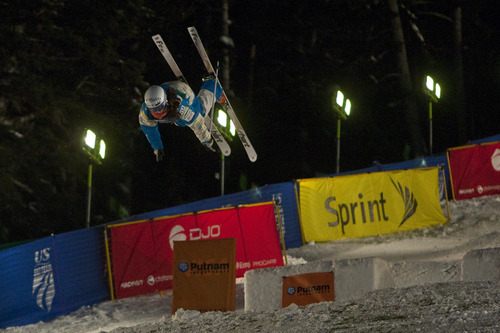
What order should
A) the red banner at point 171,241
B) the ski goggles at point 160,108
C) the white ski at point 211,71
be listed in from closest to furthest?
the ski goggles at point 160,108
the white ski at point 211,71
the red banner at point 171,241

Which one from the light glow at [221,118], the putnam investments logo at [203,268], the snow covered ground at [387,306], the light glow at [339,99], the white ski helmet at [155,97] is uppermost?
the light glow at [339,99]

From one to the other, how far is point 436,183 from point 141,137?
13.0 meters

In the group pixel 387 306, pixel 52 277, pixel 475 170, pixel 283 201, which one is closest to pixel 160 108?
pixel 387 306

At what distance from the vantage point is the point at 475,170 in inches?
685

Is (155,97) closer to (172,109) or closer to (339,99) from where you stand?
(172,109)

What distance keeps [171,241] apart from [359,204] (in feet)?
14.8

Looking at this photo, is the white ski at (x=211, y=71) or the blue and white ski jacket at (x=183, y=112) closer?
the blue and white ski jacket at (x=183, y=112)

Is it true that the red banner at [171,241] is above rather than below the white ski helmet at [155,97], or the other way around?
below

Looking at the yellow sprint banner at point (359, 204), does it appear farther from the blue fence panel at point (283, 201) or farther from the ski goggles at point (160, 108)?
the ski goggles at point (160, 108)

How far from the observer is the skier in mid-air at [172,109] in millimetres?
9180

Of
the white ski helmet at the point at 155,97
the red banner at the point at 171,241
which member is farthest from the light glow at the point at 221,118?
the white ski helmet at the point at 155,97

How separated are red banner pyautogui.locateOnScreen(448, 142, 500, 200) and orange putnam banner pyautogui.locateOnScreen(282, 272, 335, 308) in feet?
29.5

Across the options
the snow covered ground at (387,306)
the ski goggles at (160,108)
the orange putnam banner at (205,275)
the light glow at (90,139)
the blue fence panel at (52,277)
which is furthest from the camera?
the light glow at (90,139)

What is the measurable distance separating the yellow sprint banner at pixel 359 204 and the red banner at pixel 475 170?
89.5 inches
